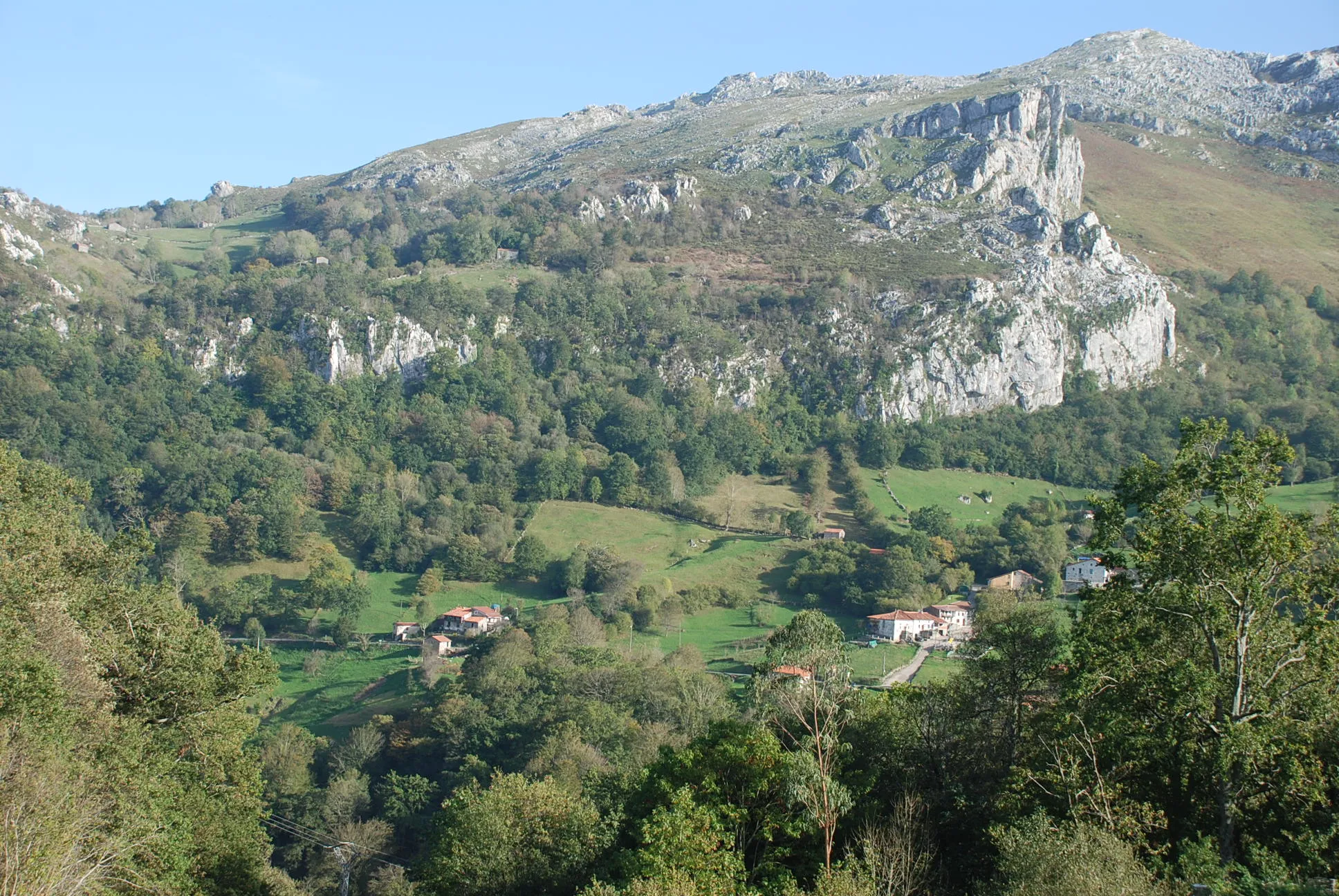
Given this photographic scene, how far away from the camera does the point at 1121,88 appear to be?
194 metres

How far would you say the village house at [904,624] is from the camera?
220 ft

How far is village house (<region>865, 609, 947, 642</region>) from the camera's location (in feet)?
220

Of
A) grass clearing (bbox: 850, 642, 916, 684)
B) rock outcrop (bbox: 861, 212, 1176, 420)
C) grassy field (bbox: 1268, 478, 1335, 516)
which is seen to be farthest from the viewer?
rock outcrop (bbox: 861, 212, 1176, 420)

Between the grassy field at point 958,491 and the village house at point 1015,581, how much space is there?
1096 centimetres

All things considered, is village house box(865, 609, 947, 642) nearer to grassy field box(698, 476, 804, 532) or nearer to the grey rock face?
grassy field box(698, 476, 804, 532)

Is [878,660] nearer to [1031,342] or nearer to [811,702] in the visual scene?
[811,702]

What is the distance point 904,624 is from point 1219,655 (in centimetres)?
4963

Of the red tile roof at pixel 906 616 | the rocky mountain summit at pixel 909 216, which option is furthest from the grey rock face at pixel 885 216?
the red tile roof at pixel 906 616

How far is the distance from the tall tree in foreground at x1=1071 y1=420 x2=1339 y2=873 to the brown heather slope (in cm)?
12551

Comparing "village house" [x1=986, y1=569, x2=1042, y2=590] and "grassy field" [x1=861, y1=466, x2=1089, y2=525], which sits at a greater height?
"grassy field" [x1=861, y1=466, x2=1089, y2=525]

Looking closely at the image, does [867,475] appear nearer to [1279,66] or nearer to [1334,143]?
[1334,143]

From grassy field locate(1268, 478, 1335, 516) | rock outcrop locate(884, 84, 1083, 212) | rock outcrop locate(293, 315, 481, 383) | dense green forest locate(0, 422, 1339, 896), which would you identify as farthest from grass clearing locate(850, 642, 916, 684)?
rock outcrop locate(884, 84, 1083, 212)

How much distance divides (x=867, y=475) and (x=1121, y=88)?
132692 mm

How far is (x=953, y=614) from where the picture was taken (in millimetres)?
70875
